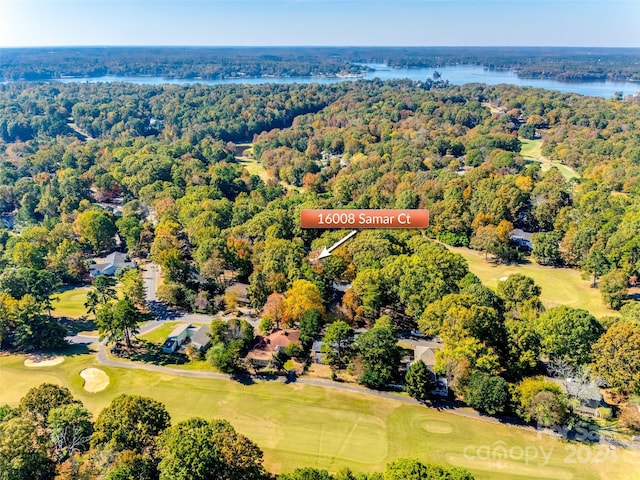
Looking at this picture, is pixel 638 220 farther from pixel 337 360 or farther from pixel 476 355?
pixel 337 360

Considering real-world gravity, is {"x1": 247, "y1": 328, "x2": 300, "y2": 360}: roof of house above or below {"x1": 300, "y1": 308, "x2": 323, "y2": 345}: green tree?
below

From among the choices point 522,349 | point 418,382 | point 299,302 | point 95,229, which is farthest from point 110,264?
point 522,349

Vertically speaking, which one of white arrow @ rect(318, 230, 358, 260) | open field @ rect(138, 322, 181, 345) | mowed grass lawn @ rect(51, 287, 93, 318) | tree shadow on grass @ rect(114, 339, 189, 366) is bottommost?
tree shadow on grass @ rect(114, 339, 189, 366)

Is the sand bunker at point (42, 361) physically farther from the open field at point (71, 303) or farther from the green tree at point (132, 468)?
the green tree at point (132, 468)

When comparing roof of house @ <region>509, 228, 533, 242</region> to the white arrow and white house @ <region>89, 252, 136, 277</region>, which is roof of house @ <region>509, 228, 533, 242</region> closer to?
the white arrow

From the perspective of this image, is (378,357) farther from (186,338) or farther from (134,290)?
(134,290)

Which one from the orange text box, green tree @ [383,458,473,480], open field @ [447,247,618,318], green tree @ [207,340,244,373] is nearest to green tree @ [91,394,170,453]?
green tree @ [207,340,244,373]
